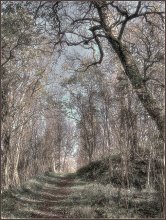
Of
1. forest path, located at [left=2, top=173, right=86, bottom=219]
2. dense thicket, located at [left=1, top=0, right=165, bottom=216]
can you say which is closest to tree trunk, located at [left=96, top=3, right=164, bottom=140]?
dense thicket, located at [left=1, top=0, right=165, bottom=216]

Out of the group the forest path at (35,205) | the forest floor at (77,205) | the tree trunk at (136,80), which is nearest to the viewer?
the tree trunk at (136,80)

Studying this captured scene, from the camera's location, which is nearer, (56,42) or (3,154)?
(56,42)

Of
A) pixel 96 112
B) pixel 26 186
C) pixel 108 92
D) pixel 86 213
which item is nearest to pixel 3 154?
pixel 26 186

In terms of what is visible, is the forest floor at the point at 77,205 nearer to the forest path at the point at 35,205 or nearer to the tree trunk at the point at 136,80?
the forest path at the point at 35,205

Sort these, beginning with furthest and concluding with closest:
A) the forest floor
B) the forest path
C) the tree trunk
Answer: the forest path
the forest floor
the tree trunk

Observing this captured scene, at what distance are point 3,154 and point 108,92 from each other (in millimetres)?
11649

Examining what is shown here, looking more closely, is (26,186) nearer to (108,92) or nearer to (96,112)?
(108,92)

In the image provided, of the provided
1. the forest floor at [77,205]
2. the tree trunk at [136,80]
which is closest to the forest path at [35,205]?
the forest floor at [77,205]

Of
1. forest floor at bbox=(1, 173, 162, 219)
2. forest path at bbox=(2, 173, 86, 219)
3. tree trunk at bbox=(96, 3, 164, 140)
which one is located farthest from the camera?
forest path at bbox=(2, 173, 86, 219)

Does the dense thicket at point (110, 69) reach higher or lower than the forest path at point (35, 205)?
higher

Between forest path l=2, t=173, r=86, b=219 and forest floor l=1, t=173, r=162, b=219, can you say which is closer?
forest floor l=1, t=173, r=162, b=219

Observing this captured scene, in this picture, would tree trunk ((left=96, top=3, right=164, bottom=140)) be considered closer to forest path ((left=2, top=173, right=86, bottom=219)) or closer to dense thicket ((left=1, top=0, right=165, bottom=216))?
dense thicket ((left=1, top=0, right=165, bottom=216))

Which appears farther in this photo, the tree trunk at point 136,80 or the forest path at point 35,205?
the forest path at point 35,205

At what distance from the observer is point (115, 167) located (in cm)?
2600
